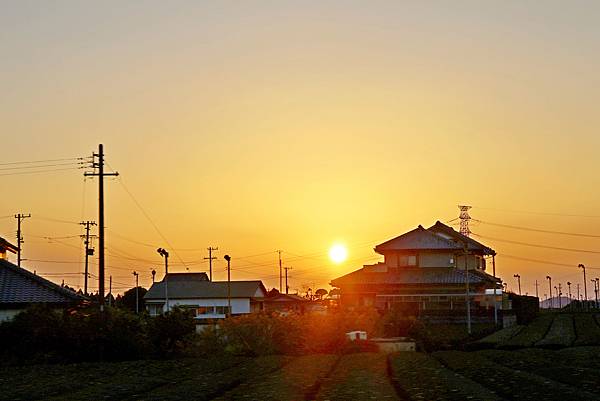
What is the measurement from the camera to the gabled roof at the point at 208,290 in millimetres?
91188

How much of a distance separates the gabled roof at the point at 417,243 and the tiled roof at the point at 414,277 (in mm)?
2132

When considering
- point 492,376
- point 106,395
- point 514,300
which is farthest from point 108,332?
point 514,300

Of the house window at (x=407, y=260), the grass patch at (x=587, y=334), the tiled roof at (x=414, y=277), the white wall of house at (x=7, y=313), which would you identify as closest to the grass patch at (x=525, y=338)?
the grass patch at (x=587, y=334)

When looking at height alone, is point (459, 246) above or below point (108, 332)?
above

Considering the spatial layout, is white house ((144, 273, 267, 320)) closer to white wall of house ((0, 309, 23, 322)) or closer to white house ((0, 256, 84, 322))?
white house ((0, 256, 84, 322))

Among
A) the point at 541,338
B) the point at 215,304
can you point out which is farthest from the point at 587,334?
the point at 215,304

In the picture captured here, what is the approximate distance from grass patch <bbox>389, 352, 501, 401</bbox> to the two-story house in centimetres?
4362

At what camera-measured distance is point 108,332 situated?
40.6 m

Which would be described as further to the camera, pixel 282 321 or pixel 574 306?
pixel 574 306

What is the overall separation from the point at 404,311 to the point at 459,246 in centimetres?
1574

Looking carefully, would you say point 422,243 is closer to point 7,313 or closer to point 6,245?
point 6,245

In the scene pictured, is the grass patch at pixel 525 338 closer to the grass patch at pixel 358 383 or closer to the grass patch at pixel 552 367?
the grass patch at pixel 552 367

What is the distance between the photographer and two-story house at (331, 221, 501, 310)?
75500 millimetres

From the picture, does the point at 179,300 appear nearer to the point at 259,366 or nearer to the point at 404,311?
the point at 404,311
